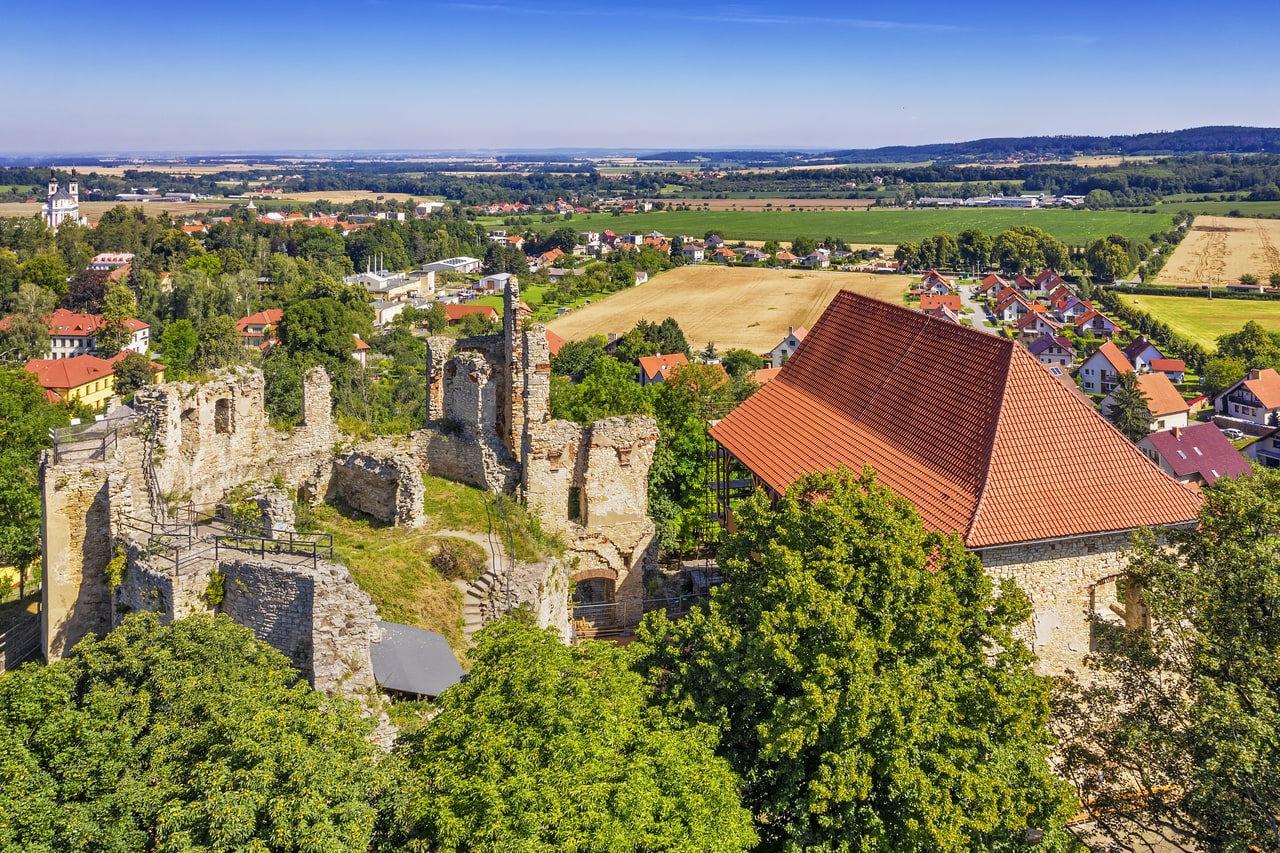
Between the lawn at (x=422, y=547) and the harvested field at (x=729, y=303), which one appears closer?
the lawn at (x=422, y=547)

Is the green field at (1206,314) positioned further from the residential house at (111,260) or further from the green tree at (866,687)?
the residential house at (111,260)

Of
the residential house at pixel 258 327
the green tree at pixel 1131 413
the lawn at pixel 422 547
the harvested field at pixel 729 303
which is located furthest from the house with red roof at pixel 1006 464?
the harvested field at pixel 729 303

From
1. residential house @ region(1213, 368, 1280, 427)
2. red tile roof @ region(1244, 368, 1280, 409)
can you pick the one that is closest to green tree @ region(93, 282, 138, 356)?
residential house @ region(1213, 368, 1280, 427)

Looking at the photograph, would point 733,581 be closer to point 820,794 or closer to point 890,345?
point 820,794

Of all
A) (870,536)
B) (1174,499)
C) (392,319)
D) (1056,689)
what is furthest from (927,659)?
(392,319)

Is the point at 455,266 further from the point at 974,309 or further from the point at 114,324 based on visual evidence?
the point at 974,309
